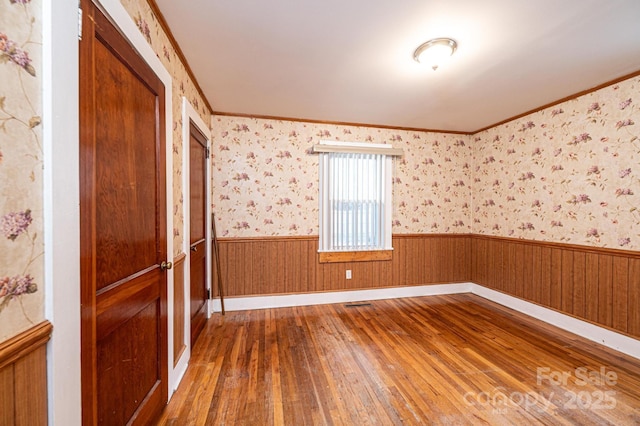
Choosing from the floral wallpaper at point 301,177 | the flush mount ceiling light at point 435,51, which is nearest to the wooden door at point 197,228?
the floral wallpaper at point 301,177

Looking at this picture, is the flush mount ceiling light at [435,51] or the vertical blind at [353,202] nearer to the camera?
the flush mount ceiling light at [435,51]

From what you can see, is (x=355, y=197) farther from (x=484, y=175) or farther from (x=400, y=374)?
(x=400, y=374)

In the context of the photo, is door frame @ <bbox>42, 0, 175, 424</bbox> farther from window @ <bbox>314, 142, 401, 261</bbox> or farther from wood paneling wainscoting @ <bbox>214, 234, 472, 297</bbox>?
window @ <bbox>314, 142, 401, 261</bbox>

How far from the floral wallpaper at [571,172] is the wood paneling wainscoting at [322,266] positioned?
70cm

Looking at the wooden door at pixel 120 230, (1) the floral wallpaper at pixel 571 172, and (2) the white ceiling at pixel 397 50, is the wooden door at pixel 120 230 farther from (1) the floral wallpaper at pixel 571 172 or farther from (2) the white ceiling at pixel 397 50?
Answer: (1) the floral wallpaper at pixel 571 172

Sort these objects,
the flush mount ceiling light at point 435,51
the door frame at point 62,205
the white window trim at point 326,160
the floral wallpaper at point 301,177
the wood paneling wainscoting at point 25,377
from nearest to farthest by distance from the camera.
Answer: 1. the wood paneling wainscoting at point 25,377
2. the door frame at point 62,205
3. the flush mount ceiling light at point 435,51
4. the floral wallpaper at point 301,177
5. the white window trim at point 326,160

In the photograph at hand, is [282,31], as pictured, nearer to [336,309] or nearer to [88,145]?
[88,145]

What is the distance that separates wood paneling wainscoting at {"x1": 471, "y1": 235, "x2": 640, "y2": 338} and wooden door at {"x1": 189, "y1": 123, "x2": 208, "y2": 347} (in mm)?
3654

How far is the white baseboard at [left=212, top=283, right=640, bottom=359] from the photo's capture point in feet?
7.32

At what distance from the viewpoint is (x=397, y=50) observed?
1.80m

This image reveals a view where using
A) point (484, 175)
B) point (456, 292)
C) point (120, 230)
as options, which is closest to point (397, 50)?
point (120, 230)

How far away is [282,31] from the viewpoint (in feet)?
5.26

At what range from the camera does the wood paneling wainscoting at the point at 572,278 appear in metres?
2.17

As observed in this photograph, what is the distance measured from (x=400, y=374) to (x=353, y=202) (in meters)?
2.03
